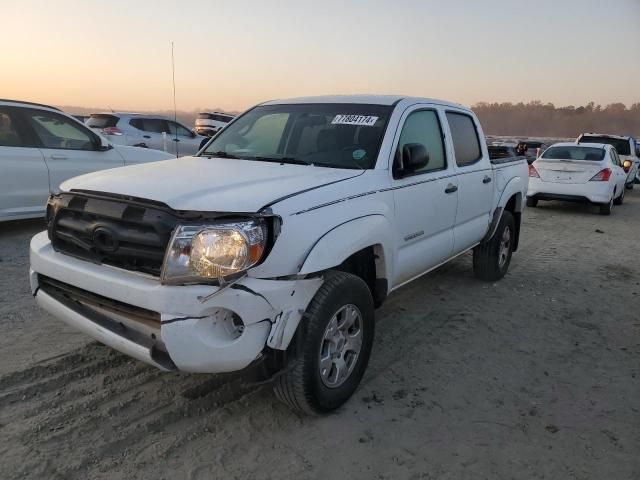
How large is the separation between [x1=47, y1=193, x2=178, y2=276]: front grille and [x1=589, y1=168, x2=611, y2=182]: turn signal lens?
11.7 metres

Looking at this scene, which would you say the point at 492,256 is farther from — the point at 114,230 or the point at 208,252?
the point at 114,230

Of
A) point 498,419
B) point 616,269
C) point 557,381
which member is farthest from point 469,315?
point 616,269

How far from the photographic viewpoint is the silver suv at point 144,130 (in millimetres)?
14531

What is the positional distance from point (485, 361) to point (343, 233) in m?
1.75

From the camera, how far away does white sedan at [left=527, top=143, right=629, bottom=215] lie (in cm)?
1211

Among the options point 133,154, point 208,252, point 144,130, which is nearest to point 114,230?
point 208,252

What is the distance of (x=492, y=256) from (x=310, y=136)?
2850 mm

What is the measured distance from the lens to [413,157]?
3742mm

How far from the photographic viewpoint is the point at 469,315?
5043 millimetres

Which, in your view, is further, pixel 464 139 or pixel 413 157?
pixel 464 139

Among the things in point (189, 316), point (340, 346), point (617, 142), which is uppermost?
point (617, 142)

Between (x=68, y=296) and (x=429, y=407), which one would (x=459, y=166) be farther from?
(x=68, y=296)

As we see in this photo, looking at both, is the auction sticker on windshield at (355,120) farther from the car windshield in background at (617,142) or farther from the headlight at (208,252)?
the car windshield in background at (617,142)

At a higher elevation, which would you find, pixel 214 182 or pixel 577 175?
pixel 214 182
